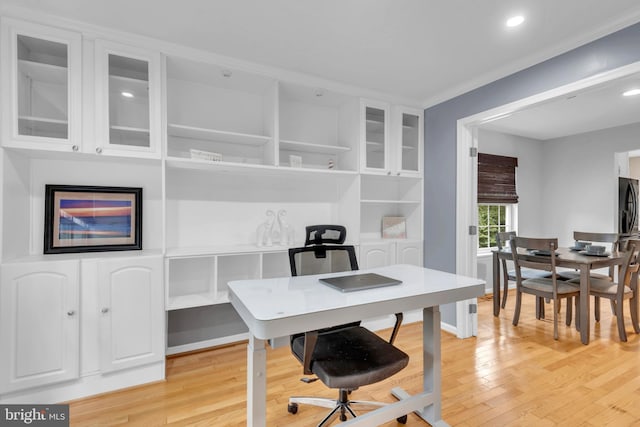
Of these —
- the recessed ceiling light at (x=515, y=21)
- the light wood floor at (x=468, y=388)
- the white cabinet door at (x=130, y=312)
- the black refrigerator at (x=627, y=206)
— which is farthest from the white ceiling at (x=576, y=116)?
the white cabinet door at (x=130, y=312)

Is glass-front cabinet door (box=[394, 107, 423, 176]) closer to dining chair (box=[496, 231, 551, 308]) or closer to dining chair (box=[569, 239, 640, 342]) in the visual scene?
dining chair (box=[496, 231, 551, 308])

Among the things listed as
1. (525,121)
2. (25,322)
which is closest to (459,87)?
(525,121)

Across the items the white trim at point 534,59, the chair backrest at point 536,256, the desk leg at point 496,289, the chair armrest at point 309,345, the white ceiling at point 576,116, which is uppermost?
the white ceiling at point 576,116

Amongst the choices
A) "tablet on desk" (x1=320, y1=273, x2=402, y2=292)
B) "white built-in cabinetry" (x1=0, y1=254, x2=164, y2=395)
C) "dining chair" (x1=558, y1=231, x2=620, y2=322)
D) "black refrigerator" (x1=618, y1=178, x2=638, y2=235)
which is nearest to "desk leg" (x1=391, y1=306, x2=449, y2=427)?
"tablet on desk" (x1=320, y1=273, x2=402, y2=292)

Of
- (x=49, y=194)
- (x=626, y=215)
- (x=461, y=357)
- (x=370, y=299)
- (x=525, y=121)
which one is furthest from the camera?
(x=626, y=215)

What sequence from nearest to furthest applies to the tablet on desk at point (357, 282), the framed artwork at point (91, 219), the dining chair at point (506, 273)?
the tablet on desk at point (357, 282) < the framed artwork at point (91, 219) < the dining chair at point (506, 273)

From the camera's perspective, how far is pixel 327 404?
1796 millimetres

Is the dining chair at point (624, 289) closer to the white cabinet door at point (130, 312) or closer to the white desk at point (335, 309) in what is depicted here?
the white desk at point (335, 309)

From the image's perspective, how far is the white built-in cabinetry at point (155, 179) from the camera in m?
1.93

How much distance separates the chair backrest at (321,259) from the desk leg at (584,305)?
2.38 meters

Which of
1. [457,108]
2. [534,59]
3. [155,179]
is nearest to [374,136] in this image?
[457,108]

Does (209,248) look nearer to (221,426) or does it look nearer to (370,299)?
Result: (221,426)

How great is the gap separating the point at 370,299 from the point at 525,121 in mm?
4328

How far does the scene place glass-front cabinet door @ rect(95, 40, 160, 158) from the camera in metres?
2.10
